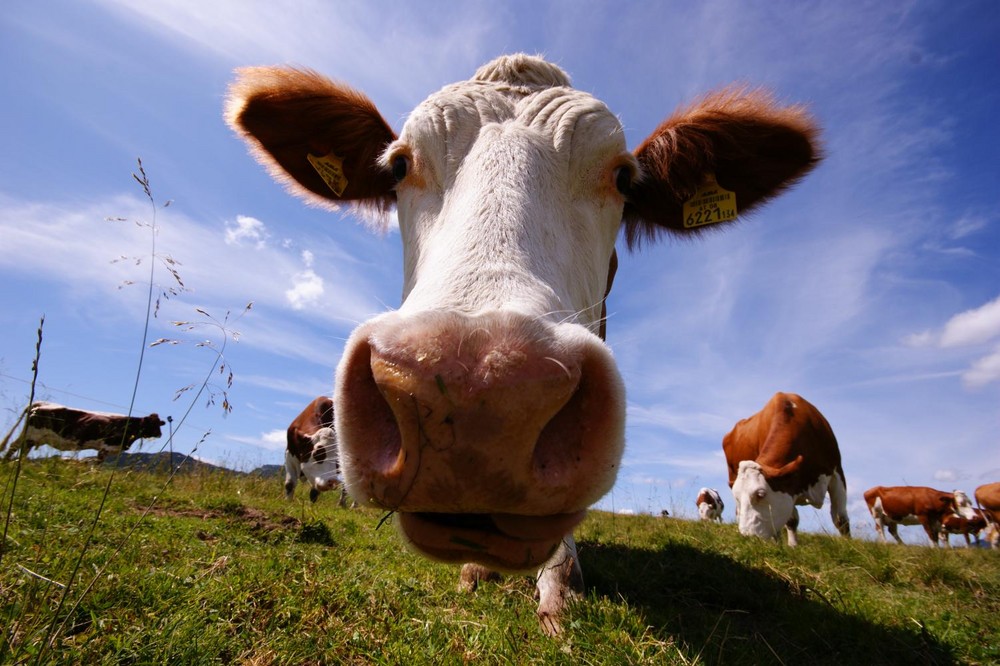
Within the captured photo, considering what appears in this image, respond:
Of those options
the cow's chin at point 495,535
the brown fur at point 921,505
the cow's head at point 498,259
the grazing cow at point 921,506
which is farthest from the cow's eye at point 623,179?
the brown fur at point 921,505

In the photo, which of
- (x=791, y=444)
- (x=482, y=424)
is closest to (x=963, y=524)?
(x=791, y=444)

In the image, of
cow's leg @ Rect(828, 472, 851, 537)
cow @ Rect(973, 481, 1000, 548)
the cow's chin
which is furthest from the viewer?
cow @ Rect(973, 481, 1000, 548)

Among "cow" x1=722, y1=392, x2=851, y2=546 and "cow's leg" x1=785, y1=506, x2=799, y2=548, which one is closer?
"cow" x1=722, y1=392, x2=851, y2=546

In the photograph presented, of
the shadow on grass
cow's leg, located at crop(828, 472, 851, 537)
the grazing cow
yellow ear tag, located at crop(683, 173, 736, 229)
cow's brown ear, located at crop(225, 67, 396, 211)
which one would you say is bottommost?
the shadow on grass

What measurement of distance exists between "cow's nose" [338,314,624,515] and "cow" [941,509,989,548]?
24320mm

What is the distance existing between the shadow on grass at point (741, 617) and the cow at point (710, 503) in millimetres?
17458

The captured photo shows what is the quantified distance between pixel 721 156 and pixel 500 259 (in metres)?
2.46

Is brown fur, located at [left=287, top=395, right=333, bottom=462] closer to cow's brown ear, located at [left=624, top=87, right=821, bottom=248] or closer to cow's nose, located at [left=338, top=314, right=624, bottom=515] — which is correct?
cow's brown ear, located at [left=624, top=87, right=821, bottom=248]

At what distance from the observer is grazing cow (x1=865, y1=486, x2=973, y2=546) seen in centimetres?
1883

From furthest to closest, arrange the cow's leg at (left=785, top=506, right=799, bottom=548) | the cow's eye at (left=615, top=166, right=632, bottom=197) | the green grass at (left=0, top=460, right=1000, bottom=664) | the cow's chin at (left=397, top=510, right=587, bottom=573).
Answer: the cow's leg at (left=785, top=506, right=799, bottom=548) → the cow's eye at (left=615, top=166, right=632, bottom=197) → the green grass at (left=0, top=460, right=1000, bottom=664) → the cow's chin at (left=397, top=510, right=587, bottom=573)

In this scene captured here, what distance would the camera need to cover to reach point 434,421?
1138 mm

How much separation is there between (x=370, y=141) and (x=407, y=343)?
2817 millimetres

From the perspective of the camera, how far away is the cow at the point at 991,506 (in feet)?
61.3

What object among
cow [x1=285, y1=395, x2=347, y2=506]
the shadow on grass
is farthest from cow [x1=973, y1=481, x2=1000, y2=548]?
cow [x1=285, y1=395, x2=347, y2=506]
